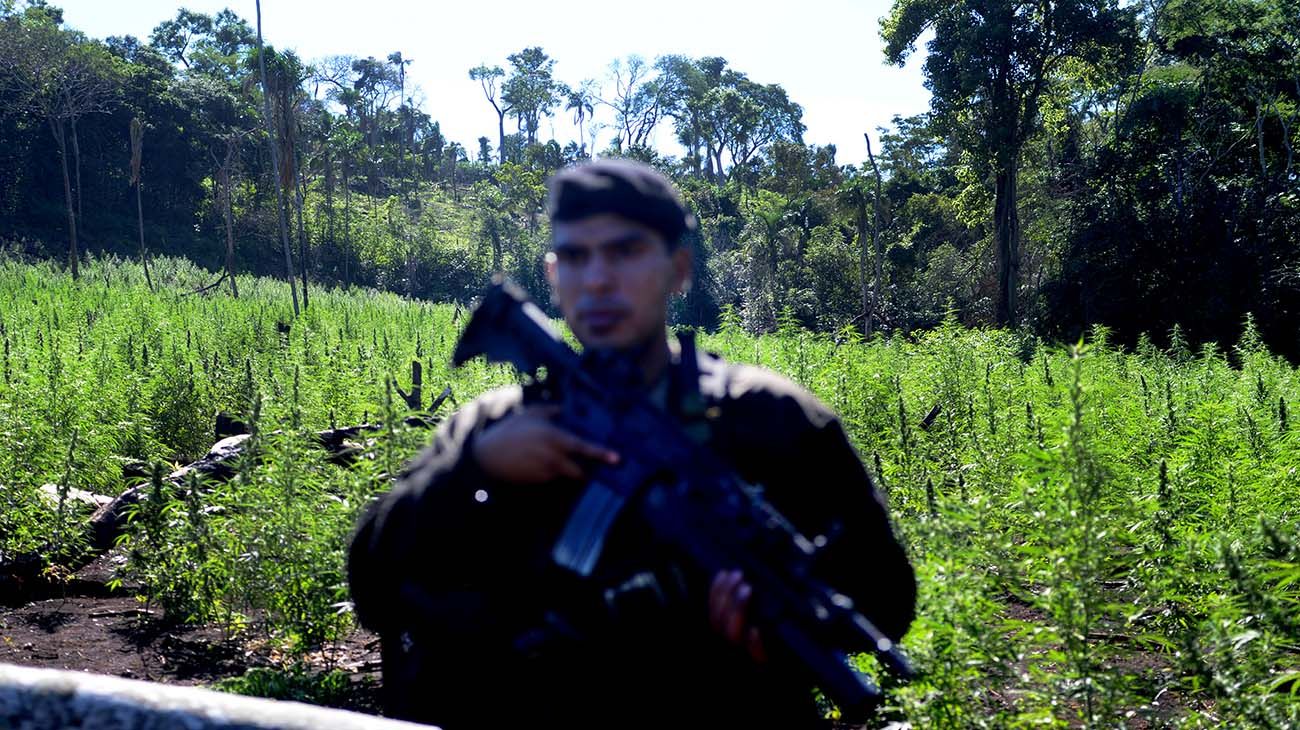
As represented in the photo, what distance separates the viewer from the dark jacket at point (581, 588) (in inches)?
72.3

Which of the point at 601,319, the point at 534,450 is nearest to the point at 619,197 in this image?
the point at 601,319

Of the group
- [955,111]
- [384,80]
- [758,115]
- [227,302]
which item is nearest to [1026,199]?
[955,111]

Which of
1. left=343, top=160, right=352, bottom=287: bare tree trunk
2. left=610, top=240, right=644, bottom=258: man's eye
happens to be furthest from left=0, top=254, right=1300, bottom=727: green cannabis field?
left=343, top=160, right=352, bottom=287: bare tree trunk

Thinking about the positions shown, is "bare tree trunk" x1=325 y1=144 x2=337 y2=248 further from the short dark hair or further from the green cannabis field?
the short dark hair

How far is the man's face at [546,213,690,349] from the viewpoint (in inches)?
76.4

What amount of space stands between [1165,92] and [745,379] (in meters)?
29.3

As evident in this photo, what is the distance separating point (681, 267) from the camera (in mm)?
2115

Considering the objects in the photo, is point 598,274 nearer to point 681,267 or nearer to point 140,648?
point 681,267

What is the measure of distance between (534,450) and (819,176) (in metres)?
50.3

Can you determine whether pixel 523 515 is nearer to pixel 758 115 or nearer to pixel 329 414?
pixel 329 414

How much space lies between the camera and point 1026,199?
38781mm

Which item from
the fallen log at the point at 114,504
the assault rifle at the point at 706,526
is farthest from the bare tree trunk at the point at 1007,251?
the assault rifle at the point at 706,526

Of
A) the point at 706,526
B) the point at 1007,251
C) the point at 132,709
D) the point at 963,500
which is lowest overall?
the point at 963,500

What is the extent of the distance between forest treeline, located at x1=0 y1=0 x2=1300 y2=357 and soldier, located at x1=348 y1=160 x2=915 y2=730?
46.7ft
